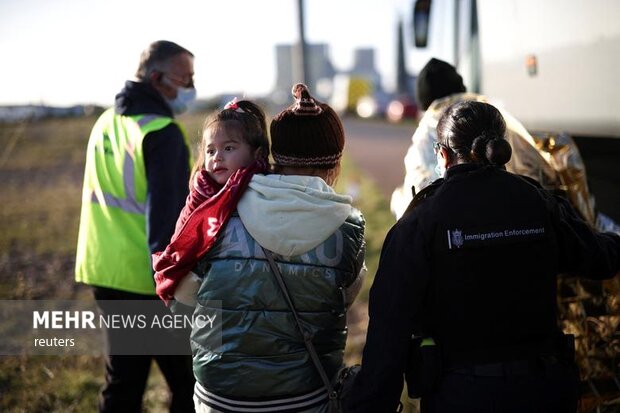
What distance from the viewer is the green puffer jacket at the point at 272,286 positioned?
84.5 inches

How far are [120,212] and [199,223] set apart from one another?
1.22 metres

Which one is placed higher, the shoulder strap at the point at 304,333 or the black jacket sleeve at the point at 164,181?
the black jacket sleeve at the point at 164,181

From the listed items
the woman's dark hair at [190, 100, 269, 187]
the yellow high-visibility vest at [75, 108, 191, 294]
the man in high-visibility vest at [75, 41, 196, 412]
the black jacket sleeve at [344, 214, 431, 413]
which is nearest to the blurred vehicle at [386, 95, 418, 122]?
the man in high-visibility vest at [75, 41, 196, 412]

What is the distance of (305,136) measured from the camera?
225cm

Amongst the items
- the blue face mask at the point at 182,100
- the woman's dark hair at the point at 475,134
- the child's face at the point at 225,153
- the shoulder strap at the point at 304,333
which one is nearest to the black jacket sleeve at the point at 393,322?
the shoulder strap at the point at 304,333

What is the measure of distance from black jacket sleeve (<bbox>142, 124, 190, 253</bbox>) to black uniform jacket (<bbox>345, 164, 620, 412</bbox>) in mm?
1348

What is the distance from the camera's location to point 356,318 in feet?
19.9

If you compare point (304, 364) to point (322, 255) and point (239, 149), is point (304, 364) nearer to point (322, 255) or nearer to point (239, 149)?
point (322, 255)

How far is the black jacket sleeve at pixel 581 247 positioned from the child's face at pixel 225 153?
1072 millimetres

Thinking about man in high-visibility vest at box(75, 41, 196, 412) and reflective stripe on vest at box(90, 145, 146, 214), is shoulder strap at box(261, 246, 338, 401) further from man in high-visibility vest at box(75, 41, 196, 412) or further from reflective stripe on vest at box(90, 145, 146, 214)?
reflective stripe on vest at box(90, 145, 146, 214)

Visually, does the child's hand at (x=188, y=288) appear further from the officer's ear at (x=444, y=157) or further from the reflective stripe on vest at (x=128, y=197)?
the reflective stripe on vest at (x=128, y=197)

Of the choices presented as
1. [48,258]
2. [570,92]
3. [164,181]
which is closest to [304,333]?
[164,181]

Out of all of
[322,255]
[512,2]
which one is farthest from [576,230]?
[512,2]

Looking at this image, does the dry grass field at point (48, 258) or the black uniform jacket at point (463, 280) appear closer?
the black uniform jacket at point (463, 280)
